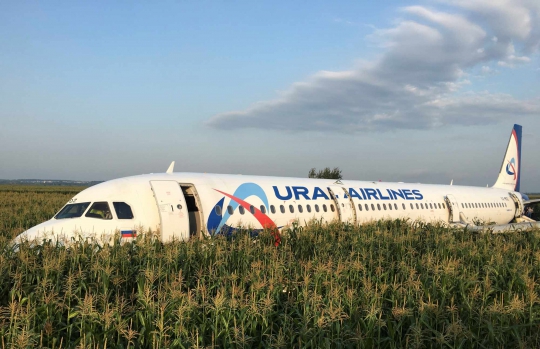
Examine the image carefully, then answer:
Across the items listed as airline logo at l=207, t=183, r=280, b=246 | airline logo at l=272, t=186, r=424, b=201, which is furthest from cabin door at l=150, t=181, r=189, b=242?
airline logo at l=272, t=186, r=424, b=201

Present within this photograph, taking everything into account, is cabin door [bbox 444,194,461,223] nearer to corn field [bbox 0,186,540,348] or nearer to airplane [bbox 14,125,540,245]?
airplane [bbox 14,125,540,245]

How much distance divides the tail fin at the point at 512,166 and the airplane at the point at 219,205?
54.5ft

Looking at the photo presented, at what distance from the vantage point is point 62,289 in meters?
8.11

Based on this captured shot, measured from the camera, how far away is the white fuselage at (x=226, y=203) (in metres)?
14.0

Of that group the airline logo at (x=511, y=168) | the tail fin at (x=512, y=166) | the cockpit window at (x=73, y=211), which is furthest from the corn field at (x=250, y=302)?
the airline logo at (x=511, y=168)

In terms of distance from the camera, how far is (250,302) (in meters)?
6.80

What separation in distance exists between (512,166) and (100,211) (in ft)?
131

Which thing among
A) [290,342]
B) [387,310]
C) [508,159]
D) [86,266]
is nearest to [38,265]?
[86,266]

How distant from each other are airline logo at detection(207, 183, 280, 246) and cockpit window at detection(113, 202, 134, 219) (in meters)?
2.76

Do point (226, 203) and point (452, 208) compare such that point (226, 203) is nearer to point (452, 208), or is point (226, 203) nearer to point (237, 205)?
point (237, 205)

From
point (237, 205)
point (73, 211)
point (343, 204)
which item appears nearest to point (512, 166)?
point (343, 204)

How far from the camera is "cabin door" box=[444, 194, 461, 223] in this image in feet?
95.1

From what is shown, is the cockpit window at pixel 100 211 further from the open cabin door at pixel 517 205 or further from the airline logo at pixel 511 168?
the airline logo at pixel 511 168

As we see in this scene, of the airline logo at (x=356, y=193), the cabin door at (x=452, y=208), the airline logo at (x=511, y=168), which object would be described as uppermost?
the airline logo at (x=511, y=168)
